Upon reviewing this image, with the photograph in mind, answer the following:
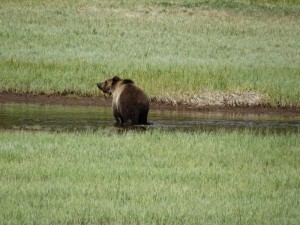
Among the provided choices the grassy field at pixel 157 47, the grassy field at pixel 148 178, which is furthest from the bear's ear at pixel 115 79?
the grassy field at pixel 157 47

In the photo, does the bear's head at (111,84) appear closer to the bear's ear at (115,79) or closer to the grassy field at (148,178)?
the bear's ear at (115,79)

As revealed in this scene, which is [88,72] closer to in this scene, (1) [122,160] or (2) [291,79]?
(2) [291,79]

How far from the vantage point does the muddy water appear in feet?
58.9

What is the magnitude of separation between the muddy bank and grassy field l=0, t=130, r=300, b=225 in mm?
8095

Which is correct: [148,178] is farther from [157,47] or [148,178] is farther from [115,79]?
[157,47]

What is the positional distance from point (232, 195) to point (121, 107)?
25.6 feet

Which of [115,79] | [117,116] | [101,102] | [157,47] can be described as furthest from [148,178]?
[157,47]

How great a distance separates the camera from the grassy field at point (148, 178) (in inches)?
354

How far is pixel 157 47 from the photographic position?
33.7 metres

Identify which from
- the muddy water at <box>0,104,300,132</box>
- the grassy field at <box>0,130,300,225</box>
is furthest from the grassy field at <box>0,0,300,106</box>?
the grassy field at <box>0,130,300,225</box>

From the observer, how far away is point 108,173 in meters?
11.3

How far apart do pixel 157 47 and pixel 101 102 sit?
1014cm

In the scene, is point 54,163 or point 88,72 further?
point 88,72

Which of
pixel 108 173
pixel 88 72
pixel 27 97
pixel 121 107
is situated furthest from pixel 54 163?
pixel 88 72
